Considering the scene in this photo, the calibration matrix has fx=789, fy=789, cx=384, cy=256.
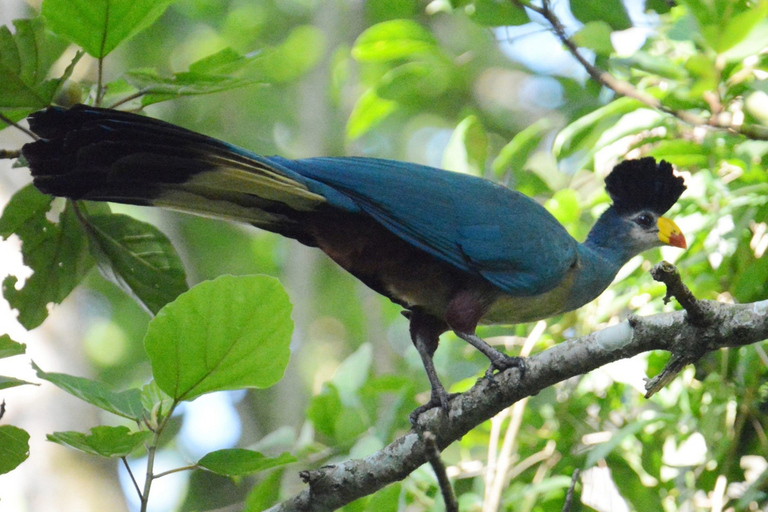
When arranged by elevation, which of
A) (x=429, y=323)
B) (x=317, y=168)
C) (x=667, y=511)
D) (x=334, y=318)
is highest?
(x=334, y=318)

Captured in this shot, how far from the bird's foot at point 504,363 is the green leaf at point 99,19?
154 centimetres

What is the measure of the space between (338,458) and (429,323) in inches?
31.5

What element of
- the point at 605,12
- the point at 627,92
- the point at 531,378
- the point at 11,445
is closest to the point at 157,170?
the point at 11,445

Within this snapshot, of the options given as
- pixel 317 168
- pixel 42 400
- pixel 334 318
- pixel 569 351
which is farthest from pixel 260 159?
pixel 334 318

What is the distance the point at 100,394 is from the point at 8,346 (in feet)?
0.85

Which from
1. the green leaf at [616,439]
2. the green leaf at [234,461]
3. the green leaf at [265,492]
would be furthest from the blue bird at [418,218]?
the green leaf at [234,461]

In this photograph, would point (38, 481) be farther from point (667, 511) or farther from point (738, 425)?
point (738, 425)

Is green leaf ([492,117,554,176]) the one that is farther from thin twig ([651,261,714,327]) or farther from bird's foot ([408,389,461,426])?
thin twig ([651,261,714,327])

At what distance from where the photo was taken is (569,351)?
232 centimetres

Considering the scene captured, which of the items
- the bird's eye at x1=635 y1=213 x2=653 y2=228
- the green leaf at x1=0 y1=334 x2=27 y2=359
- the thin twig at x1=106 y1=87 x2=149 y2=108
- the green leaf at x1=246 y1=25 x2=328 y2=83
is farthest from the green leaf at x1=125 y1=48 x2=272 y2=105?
the green leaf at x1=246 y1=25 x2=328 y2=83

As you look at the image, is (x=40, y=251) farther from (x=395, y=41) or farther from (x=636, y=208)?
(x=636, y=208)

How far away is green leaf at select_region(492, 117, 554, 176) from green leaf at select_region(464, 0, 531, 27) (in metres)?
0.60

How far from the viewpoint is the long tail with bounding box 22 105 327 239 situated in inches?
92.9

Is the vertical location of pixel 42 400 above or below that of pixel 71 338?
below
